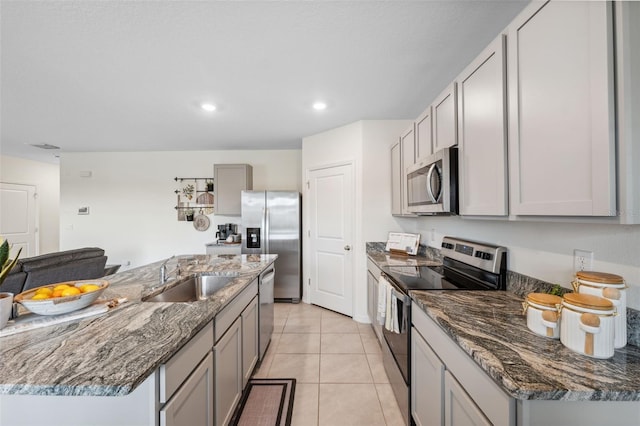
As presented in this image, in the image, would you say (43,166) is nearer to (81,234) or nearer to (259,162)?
(81,234)

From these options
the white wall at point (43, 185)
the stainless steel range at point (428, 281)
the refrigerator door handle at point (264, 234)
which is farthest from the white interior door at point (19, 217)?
the stainless steel range at point (428, 281)

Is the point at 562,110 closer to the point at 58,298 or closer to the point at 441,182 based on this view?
the point at 441,182

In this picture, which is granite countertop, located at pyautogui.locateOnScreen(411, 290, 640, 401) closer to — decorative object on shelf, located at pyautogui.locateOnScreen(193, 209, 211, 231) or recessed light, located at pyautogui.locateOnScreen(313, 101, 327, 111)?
recessed light, located at pyautogui.locateOnScreen(313, 101, 327, 111)

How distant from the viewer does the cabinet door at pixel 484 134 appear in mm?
1142

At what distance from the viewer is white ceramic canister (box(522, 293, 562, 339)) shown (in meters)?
0.88

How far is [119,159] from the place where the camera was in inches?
186

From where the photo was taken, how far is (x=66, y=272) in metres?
2.63

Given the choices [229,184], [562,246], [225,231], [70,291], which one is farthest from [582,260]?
[225,231]

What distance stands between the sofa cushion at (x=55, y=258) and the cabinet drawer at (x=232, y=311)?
2.28m

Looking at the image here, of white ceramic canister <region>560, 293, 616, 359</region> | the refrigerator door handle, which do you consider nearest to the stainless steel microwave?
white ceramic canister <region>560, 293, 616, 359</region>

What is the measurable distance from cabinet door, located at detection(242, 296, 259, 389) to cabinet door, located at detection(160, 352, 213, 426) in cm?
51

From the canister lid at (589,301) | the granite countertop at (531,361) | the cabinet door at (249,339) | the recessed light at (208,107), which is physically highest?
the recessed light at (208,107)

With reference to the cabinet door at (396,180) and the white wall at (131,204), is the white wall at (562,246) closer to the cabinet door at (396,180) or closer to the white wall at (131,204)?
the cabinet door at (396,180)

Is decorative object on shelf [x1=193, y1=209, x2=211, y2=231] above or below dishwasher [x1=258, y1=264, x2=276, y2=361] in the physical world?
above
